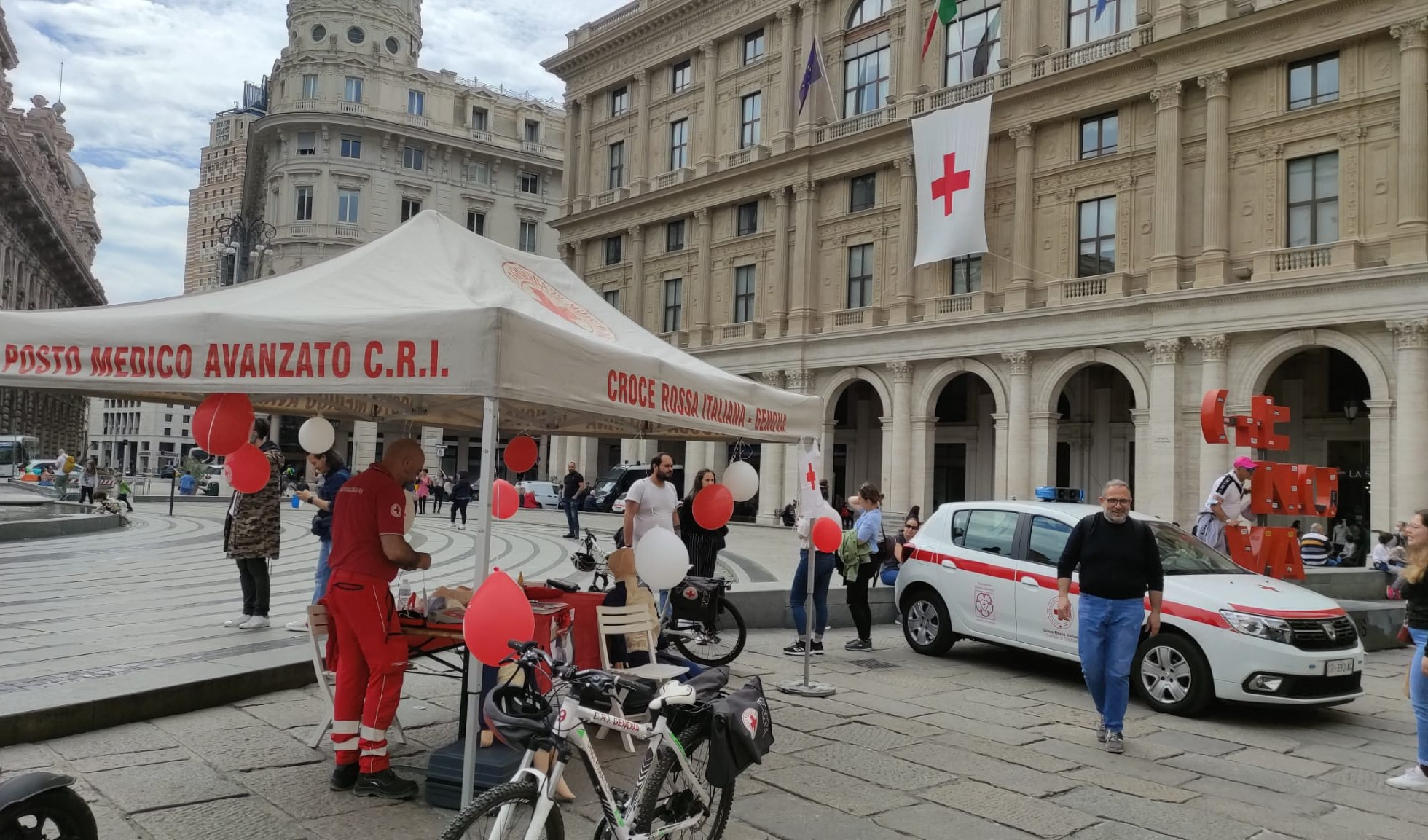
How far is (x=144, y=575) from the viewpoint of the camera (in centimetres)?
1415

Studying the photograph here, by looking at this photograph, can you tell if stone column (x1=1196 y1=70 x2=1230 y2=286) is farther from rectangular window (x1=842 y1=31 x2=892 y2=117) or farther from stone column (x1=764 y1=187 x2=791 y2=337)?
stone column (x1=764 y1=187 x2=791 y2=337)

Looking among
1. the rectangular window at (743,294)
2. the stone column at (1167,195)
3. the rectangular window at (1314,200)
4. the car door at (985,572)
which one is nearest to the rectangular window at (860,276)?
the rectangular window at (743,294)

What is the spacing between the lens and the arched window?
1401 inches

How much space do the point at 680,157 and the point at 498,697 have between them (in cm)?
4145

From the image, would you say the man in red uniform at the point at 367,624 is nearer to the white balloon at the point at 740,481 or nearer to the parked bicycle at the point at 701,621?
the white balloon at the point at 740,481

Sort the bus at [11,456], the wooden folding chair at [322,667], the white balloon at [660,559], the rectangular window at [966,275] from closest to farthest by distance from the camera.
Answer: the wooden folding chair at [322,667], the white balloon at [660,559], the rectangular window at [966,275], the bus at [11,456]

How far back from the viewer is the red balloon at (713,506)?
8820 mm

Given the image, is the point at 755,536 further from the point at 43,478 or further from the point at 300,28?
the point at 300,28

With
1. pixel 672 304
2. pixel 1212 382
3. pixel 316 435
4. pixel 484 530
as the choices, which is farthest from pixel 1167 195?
pixel 484 530

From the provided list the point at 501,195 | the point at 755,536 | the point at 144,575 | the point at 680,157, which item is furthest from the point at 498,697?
the point at 501,195

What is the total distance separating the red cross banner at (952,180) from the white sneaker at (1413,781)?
25.1 m

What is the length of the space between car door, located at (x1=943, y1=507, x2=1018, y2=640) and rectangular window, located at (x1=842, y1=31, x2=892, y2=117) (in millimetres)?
28332

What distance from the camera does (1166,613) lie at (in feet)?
27.1

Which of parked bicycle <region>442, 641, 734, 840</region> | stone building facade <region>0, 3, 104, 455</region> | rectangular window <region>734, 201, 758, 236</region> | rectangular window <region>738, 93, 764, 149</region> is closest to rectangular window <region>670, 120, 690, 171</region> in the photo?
rectangular window <region>738, 93, 764, 149</region>
